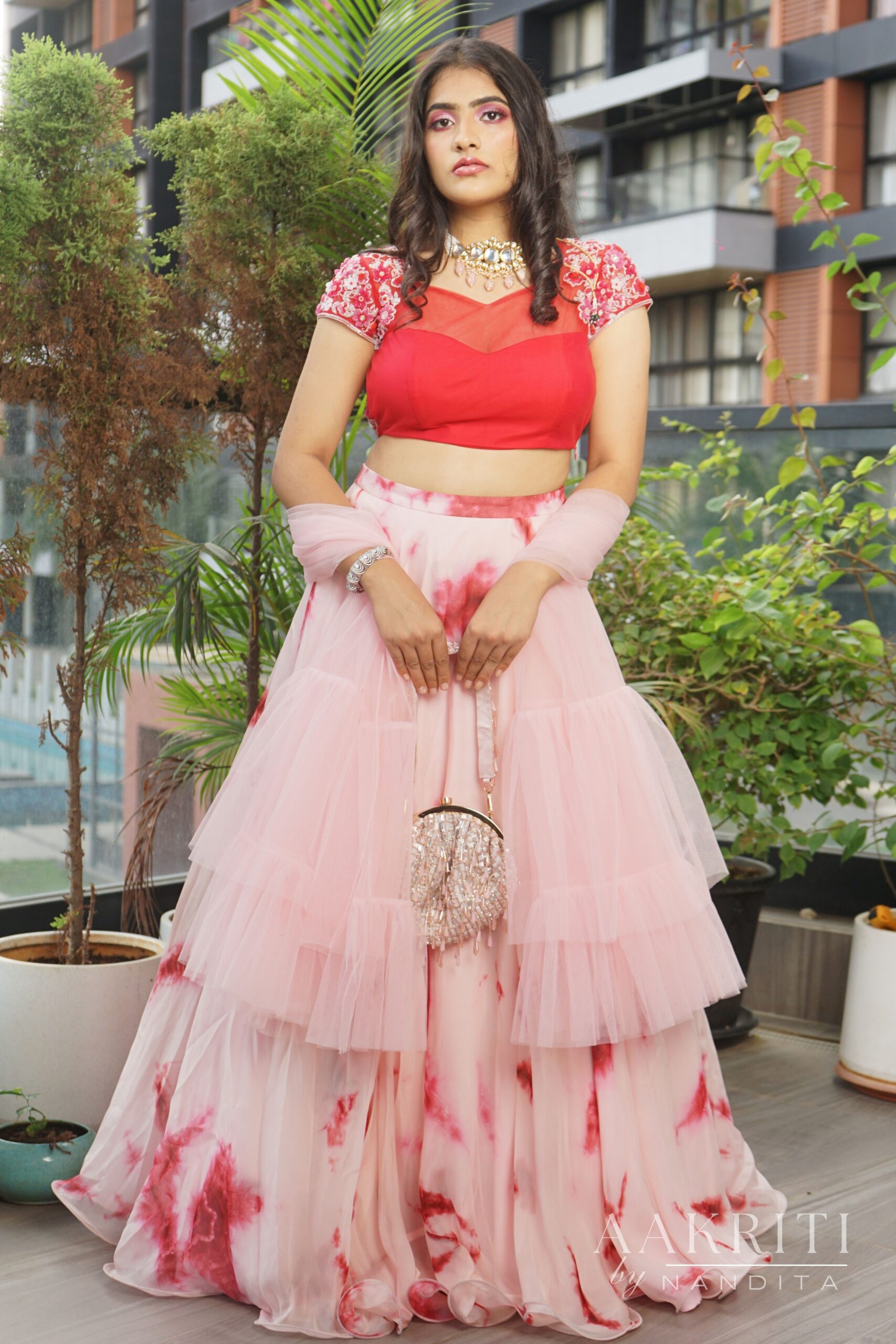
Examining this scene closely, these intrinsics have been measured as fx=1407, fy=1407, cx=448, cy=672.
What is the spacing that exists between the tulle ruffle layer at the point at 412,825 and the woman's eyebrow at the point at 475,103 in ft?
1.74

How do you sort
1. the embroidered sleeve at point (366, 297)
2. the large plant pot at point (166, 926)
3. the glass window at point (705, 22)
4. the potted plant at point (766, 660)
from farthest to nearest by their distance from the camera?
the glass window at point (705, 22), the potted plant at point (766, 660), the large plant pot at point (166, 926), the embroidered sleeve at point (366, 297)

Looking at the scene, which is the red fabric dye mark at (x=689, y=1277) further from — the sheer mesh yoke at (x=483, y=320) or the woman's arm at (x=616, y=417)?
the sheer mesh yoke at (x=483, y=320)

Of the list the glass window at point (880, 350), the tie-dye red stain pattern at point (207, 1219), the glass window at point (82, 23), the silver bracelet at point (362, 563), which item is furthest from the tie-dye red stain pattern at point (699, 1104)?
the glass window at point (880, 350)

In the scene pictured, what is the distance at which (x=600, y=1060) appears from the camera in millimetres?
1825

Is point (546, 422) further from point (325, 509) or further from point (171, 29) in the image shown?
point (171, 29)

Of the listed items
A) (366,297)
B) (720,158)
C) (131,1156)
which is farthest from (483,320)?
(720,158)

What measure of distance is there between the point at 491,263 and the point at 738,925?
5.61 ft

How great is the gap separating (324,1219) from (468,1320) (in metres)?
0.21

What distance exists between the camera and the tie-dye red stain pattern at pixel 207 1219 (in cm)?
179

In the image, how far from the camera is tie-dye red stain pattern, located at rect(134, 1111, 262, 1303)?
1.79 meters

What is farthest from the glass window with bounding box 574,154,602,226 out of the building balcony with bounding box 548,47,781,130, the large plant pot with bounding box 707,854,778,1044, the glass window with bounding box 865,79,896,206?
the large plant pot with bounding box 707,854,778,1044

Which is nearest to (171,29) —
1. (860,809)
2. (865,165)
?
(860,809)

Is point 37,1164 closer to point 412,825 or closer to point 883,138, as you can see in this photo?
point 412,825

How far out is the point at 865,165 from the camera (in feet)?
45.2
